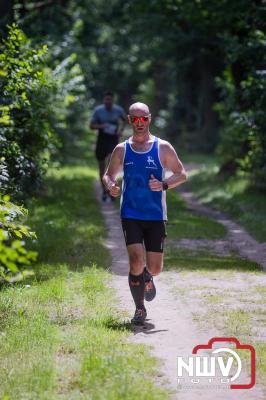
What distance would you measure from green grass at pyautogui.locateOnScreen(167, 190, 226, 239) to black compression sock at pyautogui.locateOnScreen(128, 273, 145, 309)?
587 cm

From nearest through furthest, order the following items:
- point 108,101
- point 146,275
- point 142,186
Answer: point 142,186, point 146,275, point 108,101

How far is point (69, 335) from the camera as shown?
7480 mm

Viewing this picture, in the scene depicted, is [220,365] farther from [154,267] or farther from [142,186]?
[142,186]

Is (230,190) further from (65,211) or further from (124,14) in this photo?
(124,14)

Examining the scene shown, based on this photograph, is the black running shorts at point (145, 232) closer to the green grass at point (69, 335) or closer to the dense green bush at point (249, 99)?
the green grass at point (69, 335)

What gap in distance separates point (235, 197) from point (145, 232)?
1099cm

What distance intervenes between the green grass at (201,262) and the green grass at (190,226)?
1.42 meters

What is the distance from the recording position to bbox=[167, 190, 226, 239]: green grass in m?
14.3

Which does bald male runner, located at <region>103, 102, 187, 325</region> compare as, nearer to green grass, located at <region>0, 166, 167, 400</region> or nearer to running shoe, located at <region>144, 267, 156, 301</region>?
running shoe, located at <region>144, 267, 156, 301</region>

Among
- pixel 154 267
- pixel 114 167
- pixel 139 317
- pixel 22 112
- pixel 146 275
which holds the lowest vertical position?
pixel 139 317

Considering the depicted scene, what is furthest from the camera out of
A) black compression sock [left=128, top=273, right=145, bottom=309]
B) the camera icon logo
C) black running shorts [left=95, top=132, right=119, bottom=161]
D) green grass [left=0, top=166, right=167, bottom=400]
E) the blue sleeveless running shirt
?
black running shorts [left=95, top=132, right=119, bottom=161]

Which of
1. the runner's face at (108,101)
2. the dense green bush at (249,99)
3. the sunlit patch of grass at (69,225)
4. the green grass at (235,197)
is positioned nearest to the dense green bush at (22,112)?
the sunlit patch of grass at (69,225)

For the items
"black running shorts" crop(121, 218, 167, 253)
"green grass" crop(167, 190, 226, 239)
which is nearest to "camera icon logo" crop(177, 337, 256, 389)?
"black running shorts" crop(121, 218, 167, 253)

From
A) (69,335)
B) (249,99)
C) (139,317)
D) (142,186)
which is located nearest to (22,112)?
(142,186)
